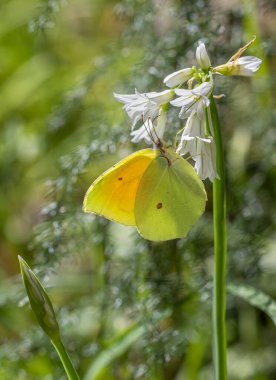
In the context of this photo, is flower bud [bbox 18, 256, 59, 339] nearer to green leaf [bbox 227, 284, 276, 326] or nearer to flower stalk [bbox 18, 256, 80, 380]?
flower stalk [bbox 18, 256, 80, 380]

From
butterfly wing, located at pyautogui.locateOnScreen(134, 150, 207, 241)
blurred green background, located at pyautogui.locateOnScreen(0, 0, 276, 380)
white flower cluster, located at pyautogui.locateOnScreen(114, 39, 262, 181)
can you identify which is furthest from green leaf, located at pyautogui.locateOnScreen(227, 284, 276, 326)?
white flower cluster, located at pyautogui.locateOnScreen(114, 39, 262, 181)

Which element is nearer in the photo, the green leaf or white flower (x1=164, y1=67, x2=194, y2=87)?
white flower (x1=164, y1=67, x2=194, y2=87)

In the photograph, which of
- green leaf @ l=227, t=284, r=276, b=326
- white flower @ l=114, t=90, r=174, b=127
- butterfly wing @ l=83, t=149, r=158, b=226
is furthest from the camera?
green leaf @ l=227, t=284, r=276, b=326

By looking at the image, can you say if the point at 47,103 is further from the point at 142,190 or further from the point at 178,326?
the point at 142,190

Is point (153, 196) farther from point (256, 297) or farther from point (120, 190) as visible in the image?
point (256, 297)

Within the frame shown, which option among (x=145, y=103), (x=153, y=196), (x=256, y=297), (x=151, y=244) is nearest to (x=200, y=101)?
(x=145, y=103)

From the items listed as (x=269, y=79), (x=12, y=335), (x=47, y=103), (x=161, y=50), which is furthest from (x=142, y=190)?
(x=47, y=103)

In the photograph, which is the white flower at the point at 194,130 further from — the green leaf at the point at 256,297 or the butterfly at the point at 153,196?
the green leaf at the point at 256,297
